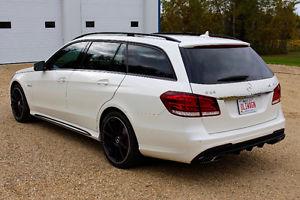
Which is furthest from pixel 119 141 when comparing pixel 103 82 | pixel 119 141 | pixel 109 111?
pixel 103 82

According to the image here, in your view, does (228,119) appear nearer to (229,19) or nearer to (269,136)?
(269,136)

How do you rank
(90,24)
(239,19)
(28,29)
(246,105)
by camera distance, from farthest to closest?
(239,19) < (90,24) < (28,29) < (246,105)

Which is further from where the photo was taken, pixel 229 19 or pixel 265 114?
pixel 229 19

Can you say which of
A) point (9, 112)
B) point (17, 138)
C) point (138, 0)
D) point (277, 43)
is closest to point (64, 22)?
point (138, 0)

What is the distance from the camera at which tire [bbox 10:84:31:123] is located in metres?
7.18

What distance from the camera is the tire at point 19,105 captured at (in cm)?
718

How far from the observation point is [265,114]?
4938 mm

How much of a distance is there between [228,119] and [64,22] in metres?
13.8

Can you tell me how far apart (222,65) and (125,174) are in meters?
1.60

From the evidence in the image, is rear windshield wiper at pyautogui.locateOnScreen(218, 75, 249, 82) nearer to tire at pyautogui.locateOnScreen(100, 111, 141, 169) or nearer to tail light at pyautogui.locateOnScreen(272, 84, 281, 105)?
tail light at pyautogui.locateOnScreen(272, 84, 281, 105)

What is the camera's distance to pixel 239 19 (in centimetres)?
3334

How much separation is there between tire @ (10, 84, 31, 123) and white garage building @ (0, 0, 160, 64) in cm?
909

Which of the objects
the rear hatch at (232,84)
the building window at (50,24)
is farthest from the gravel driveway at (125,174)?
the building window at (50,24)

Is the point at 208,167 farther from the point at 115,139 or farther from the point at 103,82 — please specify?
the point at 103,82
